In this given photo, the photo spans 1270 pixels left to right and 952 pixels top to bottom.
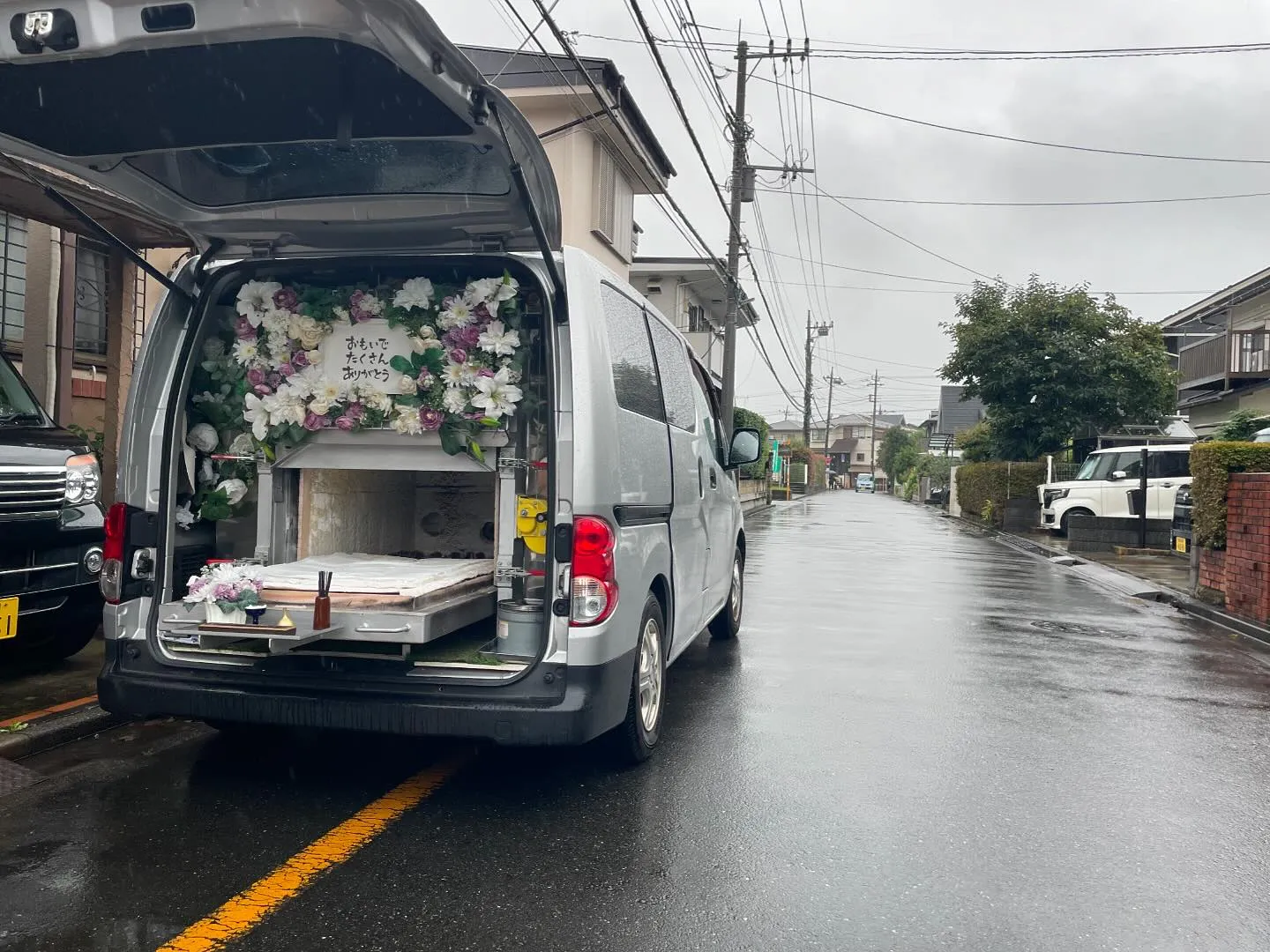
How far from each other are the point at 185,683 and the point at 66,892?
98cm

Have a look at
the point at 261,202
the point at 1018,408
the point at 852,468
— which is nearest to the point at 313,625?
the point at 261,202

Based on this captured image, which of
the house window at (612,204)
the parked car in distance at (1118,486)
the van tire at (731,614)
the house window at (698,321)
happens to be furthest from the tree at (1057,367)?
the van tire at (731,614)

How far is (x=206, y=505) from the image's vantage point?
4.51 meters

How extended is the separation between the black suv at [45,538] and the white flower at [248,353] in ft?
4.59

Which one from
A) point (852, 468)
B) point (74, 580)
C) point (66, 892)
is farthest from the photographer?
point (852, 468)

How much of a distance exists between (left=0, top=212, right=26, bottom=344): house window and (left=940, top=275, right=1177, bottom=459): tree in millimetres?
21856

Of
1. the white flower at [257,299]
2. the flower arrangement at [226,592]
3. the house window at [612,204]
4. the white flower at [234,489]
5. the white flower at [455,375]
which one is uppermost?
the house window at [612,204]

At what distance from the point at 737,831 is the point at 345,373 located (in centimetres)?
250

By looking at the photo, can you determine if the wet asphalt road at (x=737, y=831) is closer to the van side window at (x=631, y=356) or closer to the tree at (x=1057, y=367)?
the van side window at (x=631, y=356)

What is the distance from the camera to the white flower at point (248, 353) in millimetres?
4496

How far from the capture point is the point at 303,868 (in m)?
3.43

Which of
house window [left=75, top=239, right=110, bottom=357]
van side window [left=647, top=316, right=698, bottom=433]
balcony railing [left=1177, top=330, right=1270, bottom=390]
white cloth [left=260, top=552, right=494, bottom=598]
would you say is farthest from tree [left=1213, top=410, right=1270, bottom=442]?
white cloth [left=260, top=552, right=494, bottom=598]

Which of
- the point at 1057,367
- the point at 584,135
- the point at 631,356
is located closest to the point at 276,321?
the point at 631,356

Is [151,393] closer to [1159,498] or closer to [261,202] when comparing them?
[261,202]
